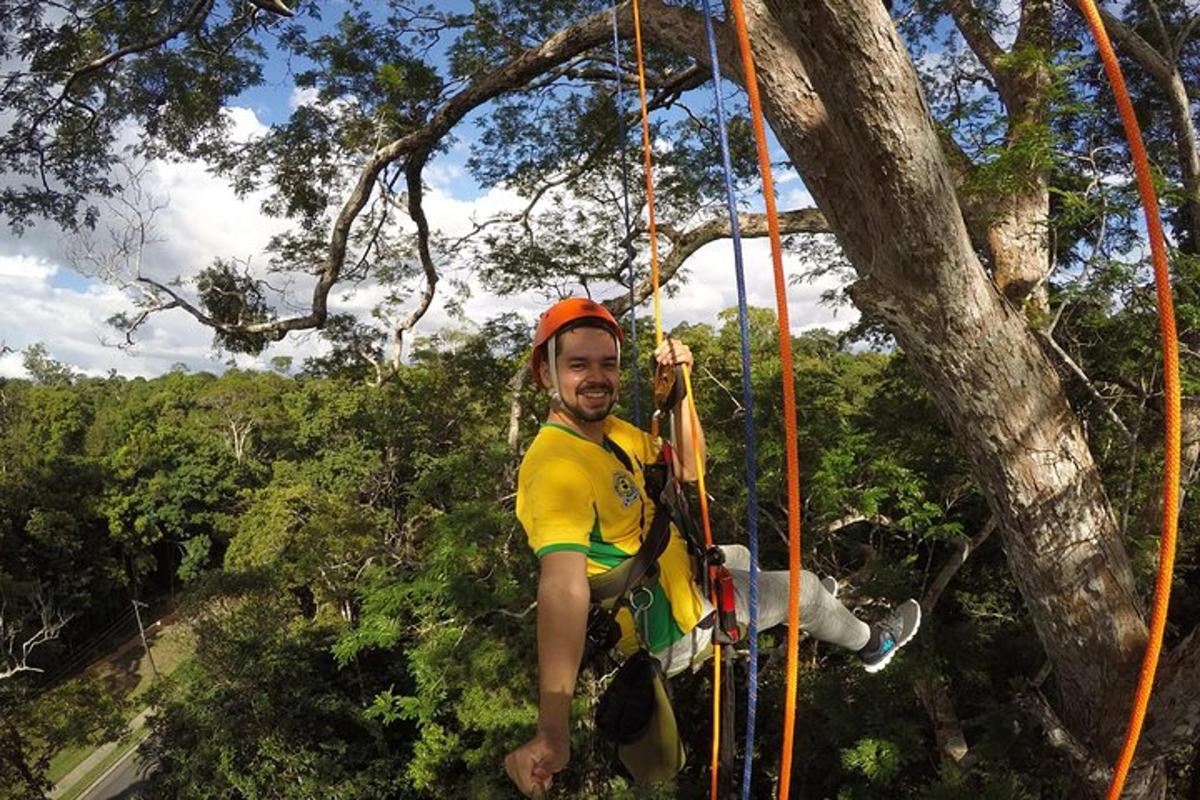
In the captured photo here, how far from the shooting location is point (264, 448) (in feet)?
89.8

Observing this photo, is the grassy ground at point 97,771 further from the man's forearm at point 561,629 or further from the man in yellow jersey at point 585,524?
the man's forearm at point 561,629

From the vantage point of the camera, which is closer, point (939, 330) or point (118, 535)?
point (939, 330)

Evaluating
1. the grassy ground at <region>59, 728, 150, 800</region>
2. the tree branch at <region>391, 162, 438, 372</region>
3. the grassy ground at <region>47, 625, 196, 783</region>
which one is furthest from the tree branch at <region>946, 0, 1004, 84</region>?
the grassy ground at <region>47, 625, 196, 783</region>

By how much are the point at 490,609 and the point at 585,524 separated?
6.23 meters

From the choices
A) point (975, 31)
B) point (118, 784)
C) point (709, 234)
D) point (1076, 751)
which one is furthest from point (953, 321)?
point (118, 784)

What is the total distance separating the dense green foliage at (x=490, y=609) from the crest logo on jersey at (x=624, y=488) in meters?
3.36

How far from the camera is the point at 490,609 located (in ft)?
24.0

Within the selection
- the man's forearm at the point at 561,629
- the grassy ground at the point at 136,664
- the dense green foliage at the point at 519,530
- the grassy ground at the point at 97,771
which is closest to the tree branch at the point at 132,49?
the dense green foliage at the point at 519,530

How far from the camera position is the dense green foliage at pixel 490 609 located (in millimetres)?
6191

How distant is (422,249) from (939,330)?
487cm

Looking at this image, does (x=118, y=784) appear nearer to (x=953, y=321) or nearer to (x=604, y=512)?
(x=604, y=512)

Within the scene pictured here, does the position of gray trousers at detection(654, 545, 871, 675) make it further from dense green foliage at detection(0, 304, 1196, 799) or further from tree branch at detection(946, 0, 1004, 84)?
tree branch at detection(946, 0, 1004, 84)

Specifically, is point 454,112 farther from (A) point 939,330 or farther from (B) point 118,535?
(B) point 118,535

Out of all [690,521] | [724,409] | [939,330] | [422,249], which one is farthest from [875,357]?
[690,521]
